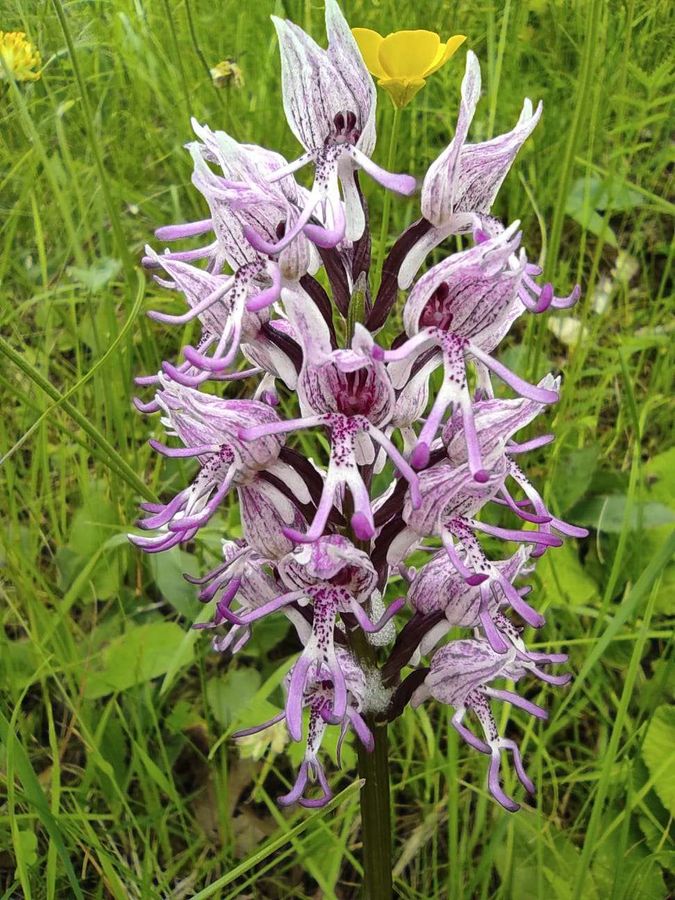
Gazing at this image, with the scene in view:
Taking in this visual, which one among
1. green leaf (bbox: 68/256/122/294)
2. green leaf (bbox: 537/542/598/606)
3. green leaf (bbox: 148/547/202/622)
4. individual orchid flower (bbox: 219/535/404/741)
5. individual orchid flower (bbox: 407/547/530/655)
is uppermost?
green leaf (bbox: 68/256/122/294)

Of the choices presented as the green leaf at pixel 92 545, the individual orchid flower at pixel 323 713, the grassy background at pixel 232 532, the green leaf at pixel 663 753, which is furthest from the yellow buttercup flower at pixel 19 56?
the green leaf at pixel 663 753

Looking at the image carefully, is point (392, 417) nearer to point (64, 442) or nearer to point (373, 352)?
point (373, 352)

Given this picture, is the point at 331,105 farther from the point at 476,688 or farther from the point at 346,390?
the point at 476,688

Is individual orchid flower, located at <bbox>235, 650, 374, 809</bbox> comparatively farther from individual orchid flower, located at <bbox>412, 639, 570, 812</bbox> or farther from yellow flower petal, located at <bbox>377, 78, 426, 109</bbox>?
yellow flower petal, located at <bbox>377, 78, 426, 109</bbox>

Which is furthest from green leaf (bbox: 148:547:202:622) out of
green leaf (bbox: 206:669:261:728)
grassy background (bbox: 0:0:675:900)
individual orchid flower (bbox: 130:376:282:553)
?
individual orchid flower (bbox: 130:376:282:553)

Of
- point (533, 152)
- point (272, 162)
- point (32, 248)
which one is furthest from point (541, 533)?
point (32, 248)

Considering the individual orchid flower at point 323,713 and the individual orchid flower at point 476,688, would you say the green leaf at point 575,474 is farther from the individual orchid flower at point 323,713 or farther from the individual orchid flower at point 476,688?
the individual orchid flower at point 323,713

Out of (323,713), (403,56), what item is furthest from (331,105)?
(323,713)

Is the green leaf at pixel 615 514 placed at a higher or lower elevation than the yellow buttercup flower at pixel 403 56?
lower
